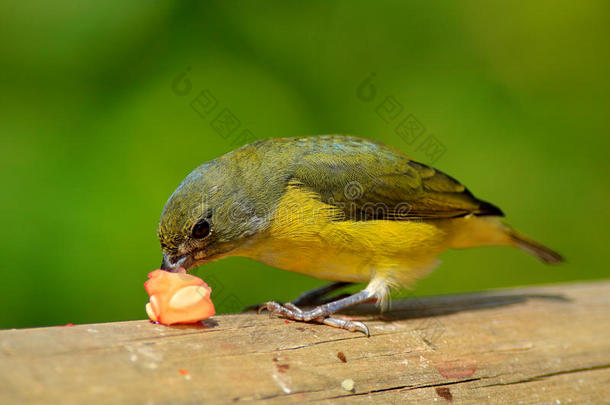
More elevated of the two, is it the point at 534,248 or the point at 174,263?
the point at 534,248

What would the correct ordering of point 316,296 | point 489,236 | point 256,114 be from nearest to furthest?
1. point 316,296
2. point 489,236
3. point 256,114

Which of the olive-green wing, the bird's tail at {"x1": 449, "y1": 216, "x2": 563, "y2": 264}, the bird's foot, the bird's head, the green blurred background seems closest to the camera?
the bird's foot

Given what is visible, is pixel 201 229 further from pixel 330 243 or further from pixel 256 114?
pixel 256 114

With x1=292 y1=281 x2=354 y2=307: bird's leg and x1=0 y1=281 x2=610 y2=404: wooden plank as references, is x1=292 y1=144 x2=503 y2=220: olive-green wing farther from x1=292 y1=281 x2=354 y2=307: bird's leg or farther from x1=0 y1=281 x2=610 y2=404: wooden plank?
x1=292 y1=281 x2=354 y2=307: bird's leg

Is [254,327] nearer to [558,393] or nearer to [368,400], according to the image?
[368,400]

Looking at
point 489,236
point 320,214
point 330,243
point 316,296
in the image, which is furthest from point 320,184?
point 489,236

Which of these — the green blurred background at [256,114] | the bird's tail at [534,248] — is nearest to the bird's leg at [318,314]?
the green blurred background at [256,114]

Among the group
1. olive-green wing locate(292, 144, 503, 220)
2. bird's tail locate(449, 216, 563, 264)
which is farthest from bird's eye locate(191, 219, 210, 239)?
bird's tail locate(449, 216, 563, 264)
